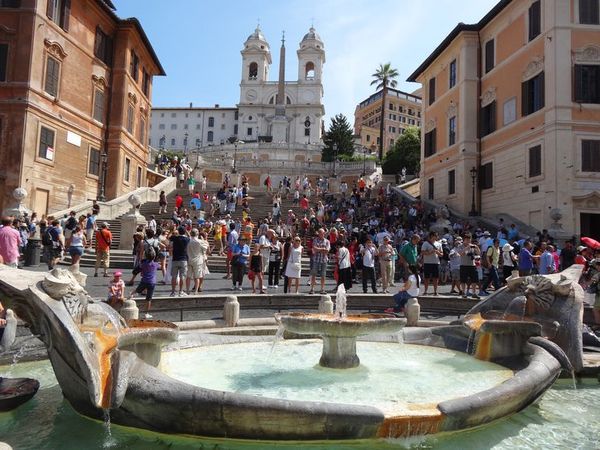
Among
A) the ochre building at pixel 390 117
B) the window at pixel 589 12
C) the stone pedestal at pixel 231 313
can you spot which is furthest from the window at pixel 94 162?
the ochre building at pixel 390 117

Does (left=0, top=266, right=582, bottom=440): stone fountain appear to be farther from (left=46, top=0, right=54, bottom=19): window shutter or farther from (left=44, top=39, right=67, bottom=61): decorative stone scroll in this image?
(left=46, top=0, right=54, bottom=19): window shutter

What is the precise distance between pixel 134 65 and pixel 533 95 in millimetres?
24714

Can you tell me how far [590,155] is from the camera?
21.5 meters

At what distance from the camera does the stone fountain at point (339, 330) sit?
19.5ft

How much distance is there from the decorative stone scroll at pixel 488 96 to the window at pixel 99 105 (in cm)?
2257

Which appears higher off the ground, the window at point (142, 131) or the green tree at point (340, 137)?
the green tree at point (340, 137)

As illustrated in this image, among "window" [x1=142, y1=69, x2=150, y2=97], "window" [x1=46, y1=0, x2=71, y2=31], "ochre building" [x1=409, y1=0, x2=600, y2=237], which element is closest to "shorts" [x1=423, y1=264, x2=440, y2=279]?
"ochre building" [x1=409, y1=0, x2=600, y2=237]

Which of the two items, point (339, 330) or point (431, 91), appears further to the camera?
point (431, 91)

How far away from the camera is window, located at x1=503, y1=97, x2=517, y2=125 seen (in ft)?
81.4

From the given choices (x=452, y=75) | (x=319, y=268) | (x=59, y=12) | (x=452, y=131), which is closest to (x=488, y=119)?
(x=452, y=131)

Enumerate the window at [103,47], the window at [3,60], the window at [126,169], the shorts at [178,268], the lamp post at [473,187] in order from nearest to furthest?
the shorts at [178,268], the window at [3,60], the lamp post at [473,187], the window at [103,47], the window at [126,169]

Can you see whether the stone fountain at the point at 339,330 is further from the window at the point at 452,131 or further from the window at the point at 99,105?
the window at the point at 99,105

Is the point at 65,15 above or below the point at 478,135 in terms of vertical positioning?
above

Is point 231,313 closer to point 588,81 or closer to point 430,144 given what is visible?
point 588,81
